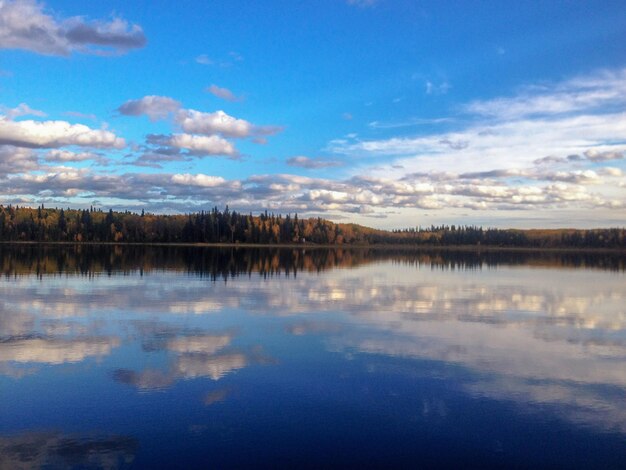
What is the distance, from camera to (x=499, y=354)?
1742 centimetres

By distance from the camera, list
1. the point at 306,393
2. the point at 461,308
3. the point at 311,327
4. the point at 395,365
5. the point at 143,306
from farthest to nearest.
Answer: the point at 461,308 → the point at 143,306 → the point at 311,327 → the point at 395,365 → the point at 306,393

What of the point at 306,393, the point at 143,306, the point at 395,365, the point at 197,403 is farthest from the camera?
the point at 143,306

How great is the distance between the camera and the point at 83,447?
9.65 metres

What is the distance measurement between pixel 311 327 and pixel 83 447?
41.6 ft

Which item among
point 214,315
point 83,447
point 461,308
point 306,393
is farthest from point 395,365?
point 461,308

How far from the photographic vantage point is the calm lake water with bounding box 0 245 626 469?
9781mm

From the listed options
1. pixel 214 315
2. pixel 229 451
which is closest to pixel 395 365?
pixel 229 451

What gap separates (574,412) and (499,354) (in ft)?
17.6

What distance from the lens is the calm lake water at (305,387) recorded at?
9.78 meters

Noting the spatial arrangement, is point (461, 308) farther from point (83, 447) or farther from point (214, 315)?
point (83, 447)

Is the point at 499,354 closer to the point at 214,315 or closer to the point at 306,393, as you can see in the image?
the point at 306,393

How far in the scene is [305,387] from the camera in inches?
529

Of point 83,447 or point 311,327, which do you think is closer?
point 83,447

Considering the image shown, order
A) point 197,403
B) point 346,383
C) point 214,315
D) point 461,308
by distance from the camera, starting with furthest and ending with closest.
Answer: point 461,308 → point 214,315 → point 346,383 → point 197,403
